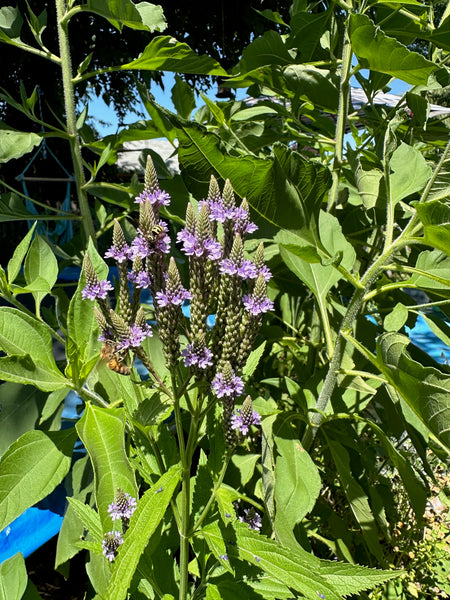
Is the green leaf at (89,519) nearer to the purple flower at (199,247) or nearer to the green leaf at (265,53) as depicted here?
the purple flower at (199,247)

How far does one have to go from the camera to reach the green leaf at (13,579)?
99 centimetres

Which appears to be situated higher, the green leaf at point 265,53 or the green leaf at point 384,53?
the green leaf at point 384,53

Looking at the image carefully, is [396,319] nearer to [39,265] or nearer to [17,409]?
[39,265]

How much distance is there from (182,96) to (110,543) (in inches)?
43.3

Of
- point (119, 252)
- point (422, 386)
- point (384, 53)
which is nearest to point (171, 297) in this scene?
point (119, 252)

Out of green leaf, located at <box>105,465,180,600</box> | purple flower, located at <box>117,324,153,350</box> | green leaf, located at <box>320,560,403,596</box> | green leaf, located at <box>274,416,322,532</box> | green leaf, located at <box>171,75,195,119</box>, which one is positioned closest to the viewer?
green leaf, located at <box>105,465,180,600</box>

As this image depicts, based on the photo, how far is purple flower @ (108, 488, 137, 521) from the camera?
0.72 m

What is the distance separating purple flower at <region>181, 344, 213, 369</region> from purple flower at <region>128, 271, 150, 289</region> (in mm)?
124

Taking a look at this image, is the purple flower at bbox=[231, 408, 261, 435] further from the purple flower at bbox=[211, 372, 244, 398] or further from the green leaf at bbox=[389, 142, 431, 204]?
the green leaf at bbox=[389, 142, 431, 204]

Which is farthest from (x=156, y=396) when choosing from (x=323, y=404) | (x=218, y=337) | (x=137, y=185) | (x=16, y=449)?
(x=137, y=185)

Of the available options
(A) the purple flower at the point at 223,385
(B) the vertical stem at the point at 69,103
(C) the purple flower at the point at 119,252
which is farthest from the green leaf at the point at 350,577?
(B) the vertical stem at the point at 69,103

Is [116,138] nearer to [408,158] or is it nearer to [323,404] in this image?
[408,158]

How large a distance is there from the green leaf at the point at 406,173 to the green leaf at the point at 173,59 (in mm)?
478

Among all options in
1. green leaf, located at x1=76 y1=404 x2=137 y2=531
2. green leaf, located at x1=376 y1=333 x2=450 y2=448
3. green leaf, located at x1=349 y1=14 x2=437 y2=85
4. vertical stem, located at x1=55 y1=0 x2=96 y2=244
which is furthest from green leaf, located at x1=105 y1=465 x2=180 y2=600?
green leaf, located at x1=349 y1=14 x2=437 y2=85
